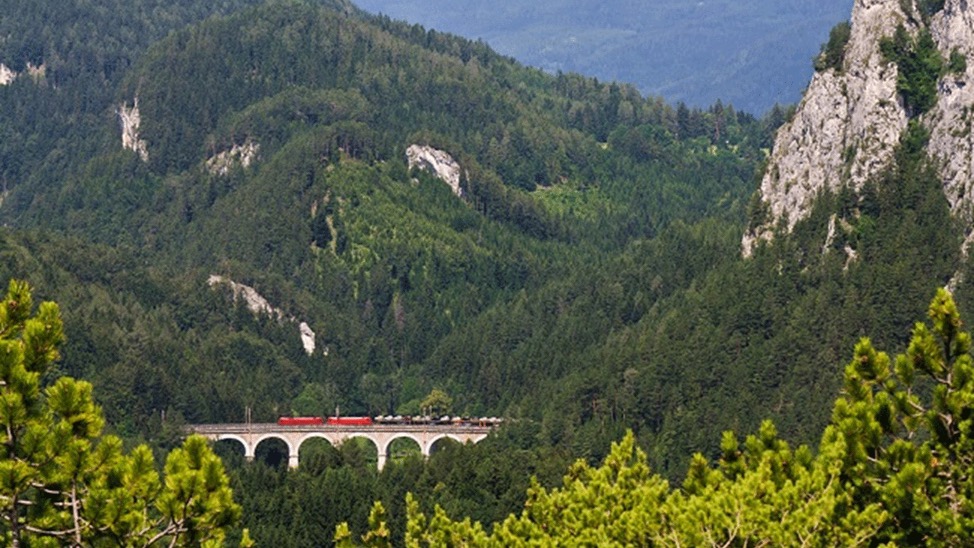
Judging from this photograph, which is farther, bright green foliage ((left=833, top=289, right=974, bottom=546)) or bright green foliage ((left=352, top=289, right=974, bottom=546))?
bright green foliage ((left=833, top=289, right=974, bottom=546))

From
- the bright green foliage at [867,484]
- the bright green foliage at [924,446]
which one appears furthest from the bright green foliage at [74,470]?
the bright green foliage at [924,446]

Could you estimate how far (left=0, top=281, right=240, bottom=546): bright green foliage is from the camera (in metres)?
54.8

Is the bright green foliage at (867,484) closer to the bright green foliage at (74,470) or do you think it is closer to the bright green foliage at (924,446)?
the bright green foliage at (924,446)

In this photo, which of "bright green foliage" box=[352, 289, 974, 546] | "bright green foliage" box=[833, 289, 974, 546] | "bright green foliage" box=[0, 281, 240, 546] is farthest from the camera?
"bright green foliage" box=[833, 289, 974, 546]

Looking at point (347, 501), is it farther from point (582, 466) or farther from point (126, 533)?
point (126, 533)

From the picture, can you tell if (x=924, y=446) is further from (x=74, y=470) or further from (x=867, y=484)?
(x=74, y=470)

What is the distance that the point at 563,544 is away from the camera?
72.8 metres

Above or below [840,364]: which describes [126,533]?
below

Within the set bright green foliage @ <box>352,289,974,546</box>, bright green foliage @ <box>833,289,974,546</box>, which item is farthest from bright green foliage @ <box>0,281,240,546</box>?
bright green foliage @ <box>833,289,974,546</box>

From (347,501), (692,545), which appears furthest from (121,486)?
(347,501)

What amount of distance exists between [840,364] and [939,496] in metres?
136

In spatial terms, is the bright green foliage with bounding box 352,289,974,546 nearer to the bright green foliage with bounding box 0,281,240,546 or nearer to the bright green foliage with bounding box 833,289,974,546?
the bright green foliage with bounding box 833,289,974,546

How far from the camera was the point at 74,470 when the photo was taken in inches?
2175

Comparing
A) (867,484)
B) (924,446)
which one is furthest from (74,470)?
(924,446)
